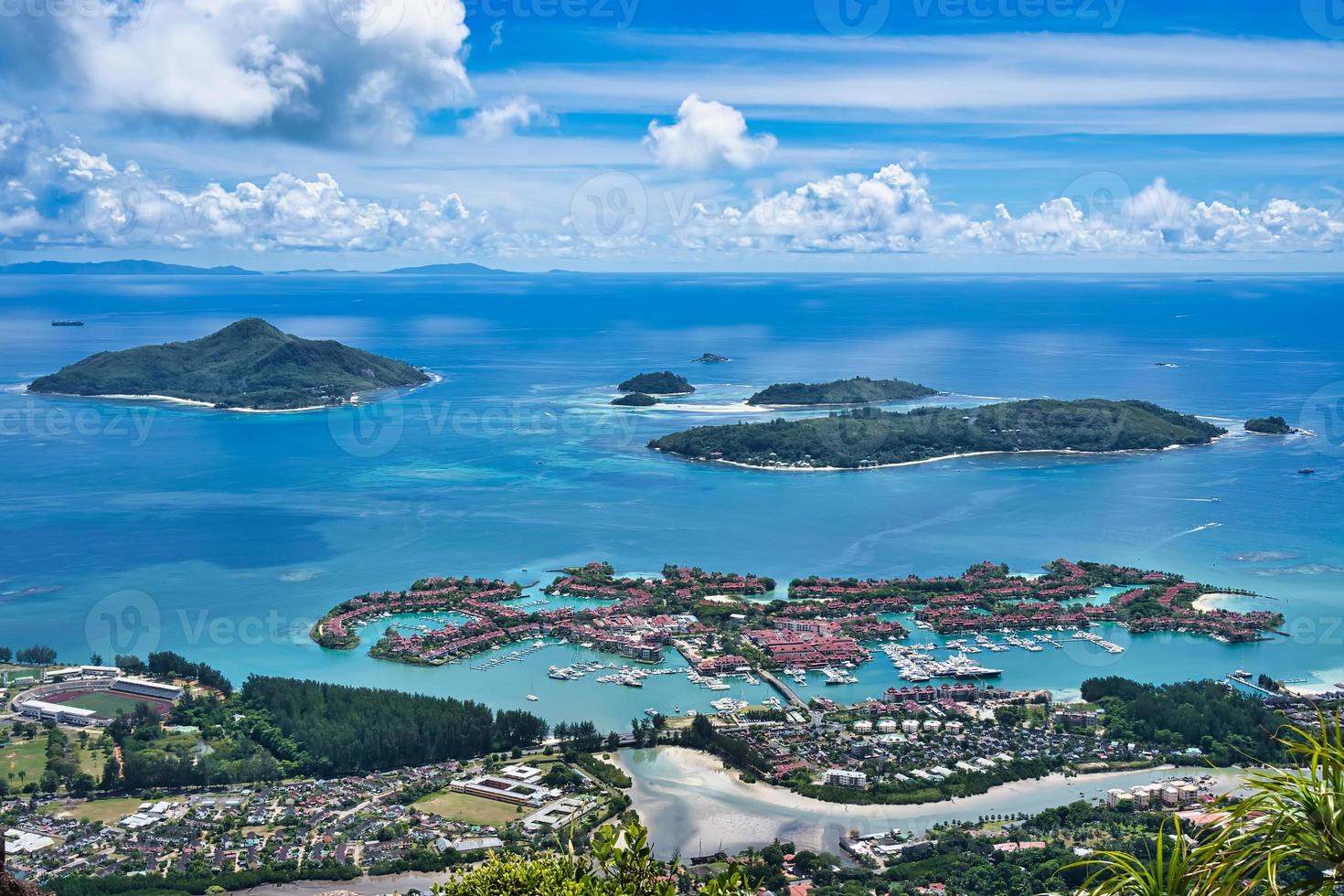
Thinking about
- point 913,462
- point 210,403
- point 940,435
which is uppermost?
point 210,403

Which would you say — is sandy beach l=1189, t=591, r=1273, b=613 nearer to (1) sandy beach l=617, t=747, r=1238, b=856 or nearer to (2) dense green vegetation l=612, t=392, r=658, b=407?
(1) sandy beach l=617, t=747, r=1238, b=856

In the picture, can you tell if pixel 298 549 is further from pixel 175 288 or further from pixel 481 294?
pixel 175 288

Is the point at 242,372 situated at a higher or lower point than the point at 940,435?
higher

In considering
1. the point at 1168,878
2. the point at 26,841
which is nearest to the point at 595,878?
the point at 1168,878

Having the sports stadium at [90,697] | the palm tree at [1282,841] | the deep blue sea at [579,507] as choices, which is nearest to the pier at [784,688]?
the deep blue sea at [579,507]

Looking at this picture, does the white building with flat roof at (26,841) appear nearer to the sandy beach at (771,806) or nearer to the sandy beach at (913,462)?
the sandy beach at (771,806)

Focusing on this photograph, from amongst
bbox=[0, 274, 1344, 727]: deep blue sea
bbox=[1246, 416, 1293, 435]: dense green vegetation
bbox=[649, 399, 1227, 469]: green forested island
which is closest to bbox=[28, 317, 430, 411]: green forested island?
bbox=[0, 274, 1344, 727]: deep blue sea

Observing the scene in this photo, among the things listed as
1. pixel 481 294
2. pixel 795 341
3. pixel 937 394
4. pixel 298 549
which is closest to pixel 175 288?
pixel 481 294

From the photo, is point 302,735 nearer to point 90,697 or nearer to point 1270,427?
point 90,697
